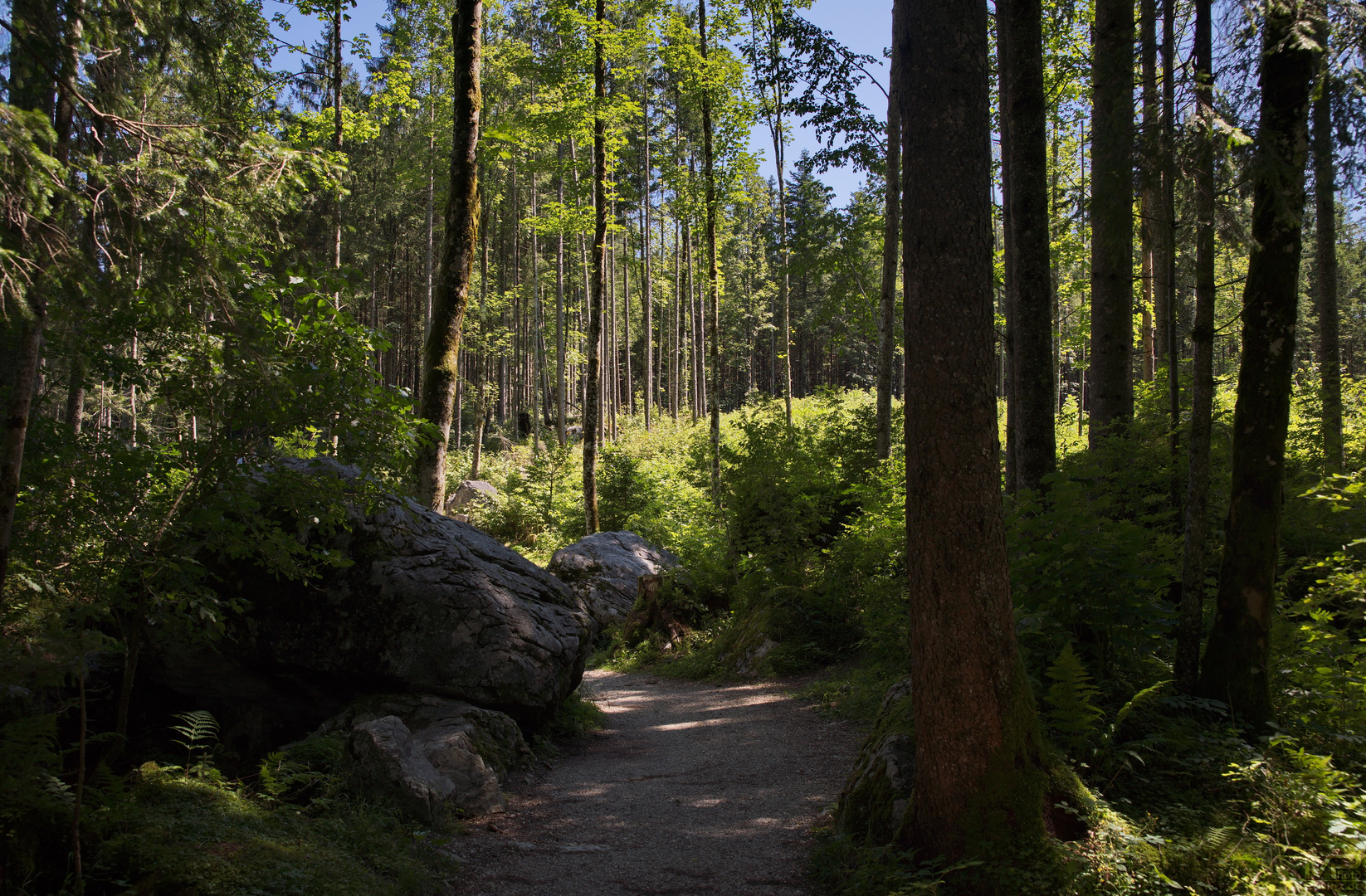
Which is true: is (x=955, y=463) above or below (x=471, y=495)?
below

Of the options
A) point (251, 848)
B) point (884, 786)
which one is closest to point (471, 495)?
point (251, 848)

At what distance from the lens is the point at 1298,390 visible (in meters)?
11.2

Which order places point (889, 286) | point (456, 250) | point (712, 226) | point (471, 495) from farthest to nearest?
point (471, 495) < point (712, 226) < point (889, 286) < point (456, 250)

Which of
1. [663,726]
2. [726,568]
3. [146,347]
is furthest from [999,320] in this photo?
[146,347]

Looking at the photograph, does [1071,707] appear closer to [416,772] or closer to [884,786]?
[884,786]

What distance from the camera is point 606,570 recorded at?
1442 centimetres

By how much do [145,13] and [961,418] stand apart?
5090mm

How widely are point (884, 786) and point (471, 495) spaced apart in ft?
66.1

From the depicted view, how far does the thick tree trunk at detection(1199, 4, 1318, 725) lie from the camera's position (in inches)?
178

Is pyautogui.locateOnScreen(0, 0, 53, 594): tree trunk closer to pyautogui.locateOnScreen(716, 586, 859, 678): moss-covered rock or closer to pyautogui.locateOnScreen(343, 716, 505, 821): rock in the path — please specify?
pyautogui.locateOnScreen(343, 716, 505, 821): rock in the path

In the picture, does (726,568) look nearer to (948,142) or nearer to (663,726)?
(663,726)

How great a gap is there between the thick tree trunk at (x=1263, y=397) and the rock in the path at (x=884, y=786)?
6.91 ft

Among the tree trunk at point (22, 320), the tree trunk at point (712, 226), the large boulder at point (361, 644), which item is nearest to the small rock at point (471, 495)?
Result: the tree trunk at point (712, 226)

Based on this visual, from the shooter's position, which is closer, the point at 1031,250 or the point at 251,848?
the point at 251,848
